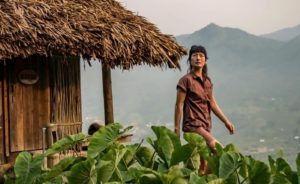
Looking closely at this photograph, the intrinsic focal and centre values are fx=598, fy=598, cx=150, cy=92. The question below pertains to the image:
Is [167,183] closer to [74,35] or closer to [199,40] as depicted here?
[74,35]

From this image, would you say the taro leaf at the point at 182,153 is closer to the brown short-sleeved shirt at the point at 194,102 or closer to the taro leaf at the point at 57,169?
the taro leaf at the point at 57,169

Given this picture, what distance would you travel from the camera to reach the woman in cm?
571

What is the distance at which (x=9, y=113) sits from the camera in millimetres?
8219

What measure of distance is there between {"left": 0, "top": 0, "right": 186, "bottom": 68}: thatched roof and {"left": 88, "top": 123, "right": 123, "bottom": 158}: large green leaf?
373 centimetres

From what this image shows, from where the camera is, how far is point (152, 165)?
12.8 ft

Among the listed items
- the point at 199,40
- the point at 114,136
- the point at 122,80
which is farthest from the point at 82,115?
the point at 199,40

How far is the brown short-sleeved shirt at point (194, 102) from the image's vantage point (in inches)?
227

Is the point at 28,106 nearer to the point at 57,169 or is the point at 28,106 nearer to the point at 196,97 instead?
the point at 196,97

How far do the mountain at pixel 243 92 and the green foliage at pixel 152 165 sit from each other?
89773mm

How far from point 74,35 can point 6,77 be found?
123cm

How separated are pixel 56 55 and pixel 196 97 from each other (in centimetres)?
333

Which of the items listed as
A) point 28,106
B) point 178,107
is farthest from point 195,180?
point 28,106

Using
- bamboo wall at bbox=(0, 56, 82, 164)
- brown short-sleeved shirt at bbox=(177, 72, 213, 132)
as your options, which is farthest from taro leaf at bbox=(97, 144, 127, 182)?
bamboo wall at bbox=(0, 56, 82, 164)

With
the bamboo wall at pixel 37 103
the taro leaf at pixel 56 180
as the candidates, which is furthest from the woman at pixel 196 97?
the bamboo wall at pixel 37 103
